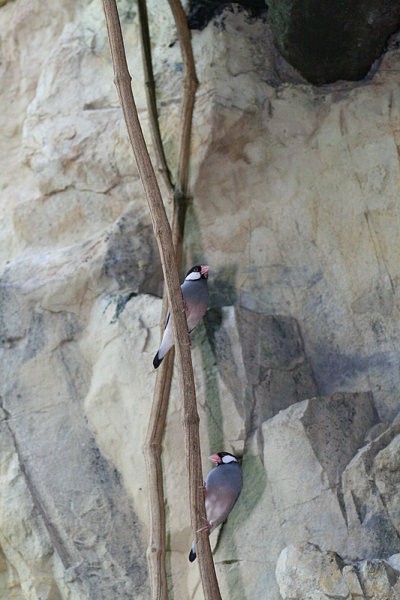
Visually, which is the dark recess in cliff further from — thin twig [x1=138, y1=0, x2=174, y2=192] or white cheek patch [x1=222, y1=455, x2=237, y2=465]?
white cheek patch [x1=222, y1=455, x2=237, y2=465]

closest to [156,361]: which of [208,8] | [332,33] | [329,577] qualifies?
[329,577]

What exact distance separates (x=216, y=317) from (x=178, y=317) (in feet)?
1.99

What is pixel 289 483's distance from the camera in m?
2.93

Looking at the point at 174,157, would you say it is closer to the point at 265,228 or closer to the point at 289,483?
the point at 265,228

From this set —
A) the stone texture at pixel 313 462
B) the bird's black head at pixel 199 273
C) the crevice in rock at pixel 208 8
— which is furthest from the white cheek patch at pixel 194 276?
the crevice in rock at pixel 208 8

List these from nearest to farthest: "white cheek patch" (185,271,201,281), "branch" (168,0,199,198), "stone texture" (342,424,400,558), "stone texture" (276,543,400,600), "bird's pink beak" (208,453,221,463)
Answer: "stone texture" (276,543,400,600), "stone texture" (342,424,400,558), "bird's pink beak" (208,453,221,463), "white cheek patch" (185,271,201,281), "branch" (168,0,199,198)

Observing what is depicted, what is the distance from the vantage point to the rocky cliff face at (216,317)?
294 cm

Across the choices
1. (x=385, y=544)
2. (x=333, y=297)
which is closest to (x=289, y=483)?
(x=385, y=544)

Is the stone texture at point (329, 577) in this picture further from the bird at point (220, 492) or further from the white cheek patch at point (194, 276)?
the white cheek patch at point (194, 276)

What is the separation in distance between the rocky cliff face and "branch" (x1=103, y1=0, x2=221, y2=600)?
266 millimetres

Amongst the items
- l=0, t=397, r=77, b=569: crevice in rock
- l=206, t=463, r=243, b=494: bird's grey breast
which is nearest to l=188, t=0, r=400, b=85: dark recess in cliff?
l=206, t=463, r=243, b=494: bird's grey breast

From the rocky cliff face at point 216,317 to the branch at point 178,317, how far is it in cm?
27

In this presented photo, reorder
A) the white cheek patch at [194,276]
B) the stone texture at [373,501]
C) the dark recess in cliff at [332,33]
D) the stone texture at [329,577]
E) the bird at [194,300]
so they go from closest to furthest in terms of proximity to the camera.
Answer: the stone texture at [329,577] < the stone texture at [373,501] < the bird at [194,300] < the white cheek patch at [194,276] < the dark recess in cliff at [332,33]

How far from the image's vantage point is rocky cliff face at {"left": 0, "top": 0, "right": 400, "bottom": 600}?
2.94m
